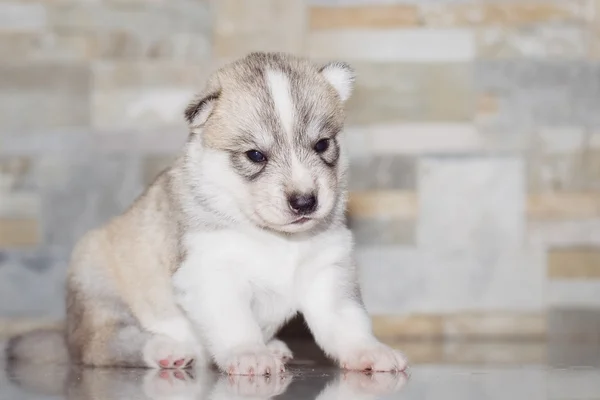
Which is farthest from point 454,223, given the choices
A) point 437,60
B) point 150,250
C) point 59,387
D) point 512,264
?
point 59,387

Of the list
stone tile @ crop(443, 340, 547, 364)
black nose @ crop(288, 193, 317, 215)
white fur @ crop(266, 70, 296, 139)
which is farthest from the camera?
stone tile @ crop(443, 340, 547, 364)

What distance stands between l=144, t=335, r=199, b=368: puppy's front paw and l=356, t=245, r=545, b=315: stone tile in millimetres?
1623

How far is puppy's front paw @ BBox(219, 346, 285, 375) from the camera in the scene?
2.90 metres

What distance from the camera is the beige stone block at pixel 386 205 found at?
15.9 ft

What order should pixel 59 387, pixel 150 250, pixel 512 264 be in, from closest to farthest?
pixel 59 387 → pixel 150 250 → pixel 512 264

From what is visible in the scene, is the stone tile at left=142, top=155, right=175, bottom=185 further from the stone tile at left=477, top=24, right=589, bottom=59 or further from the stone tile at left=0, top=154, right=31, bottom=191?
the stone tile at left=477, top=24, right=589, bottom=59

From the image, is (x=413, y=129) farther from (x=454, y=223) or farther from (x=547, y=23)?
(x=547, y=23)

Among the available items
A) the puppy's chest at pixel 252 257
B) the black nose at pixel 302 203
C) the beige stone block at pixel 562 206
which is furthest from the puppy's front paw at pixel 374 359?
the beige stone block at pixel 562 206

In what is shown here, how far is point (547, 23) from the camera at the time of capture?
4.86m

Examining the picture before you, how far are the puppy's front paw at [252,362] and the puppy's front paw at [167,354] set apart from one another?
1.35 feet

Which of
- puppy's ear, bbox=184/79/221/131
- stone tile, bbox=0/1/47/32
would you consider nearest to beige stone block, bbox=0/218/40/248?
stone tile, bbox=0/1/47/32

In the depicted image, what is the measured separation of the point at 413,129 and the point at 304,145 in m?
1.79

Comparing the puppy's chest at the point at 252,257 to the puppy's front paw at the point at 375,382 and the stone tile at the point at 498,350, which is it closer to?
the puppy's front paw at the point at 375,382

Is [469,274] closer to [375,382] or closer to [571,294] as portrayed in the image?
[571,294]
